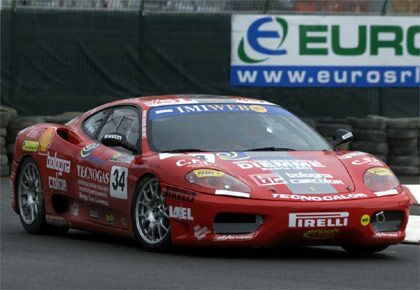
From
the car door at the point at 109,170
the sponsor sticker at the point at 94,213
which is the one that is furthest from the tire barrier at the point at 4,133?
the sponsor sticker at the point at 94,213

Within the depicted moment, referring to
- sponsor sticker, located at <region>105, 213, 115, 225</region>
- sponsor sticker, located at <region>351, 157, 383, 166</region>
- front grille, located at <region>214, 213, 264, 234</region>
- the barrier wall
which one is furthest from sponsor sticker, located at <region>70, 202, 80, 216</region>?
the barrier wall

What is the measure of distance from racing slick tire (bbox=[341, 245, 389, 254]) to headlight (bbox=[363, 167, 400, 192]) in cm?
46

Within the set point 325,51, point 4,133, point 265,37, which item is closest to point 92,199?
point 4,133

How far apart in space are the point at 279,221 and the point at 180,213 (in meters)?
0.71

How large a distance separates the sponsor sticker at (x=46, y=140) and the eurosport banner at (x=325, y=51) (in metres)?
9.03

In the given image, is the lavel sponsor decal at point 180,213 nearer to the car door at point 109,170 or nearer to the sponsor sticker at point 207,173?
the sponsor sticker at point 207,173

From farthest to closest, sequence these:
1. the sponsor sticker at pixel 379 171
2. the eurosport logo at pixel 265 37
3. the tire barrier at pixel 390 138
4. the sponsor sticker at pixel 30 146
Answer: the eurosport logo at pixel 265 37 < the tire barrier at pixel 390 138 < the sponsor sticker at pixel 30 146 < the sponsor sticker at pixel 379 171

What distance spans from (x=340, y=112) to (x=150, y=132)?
10.8 metres

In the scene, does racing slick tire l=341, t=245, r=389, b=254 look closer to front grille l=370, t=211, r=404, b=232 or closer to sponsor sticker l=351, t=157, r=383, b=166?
front grille l=370, t=211, r=404, b=232

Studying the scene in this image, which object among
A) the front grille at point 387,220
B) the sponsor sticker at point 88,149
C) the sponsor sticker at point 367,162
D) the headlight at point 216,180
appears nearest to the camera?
the headlight at point 216,180

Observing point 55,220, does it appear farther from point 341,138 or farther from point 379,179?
point 379,179

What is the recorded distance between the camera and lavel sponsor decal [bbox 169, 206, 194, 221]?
9.33 m

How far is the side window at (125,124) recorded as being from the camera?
10.5m

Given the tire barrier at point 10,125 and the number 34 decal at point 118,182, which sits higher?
the number 34 decal at point 118,182
